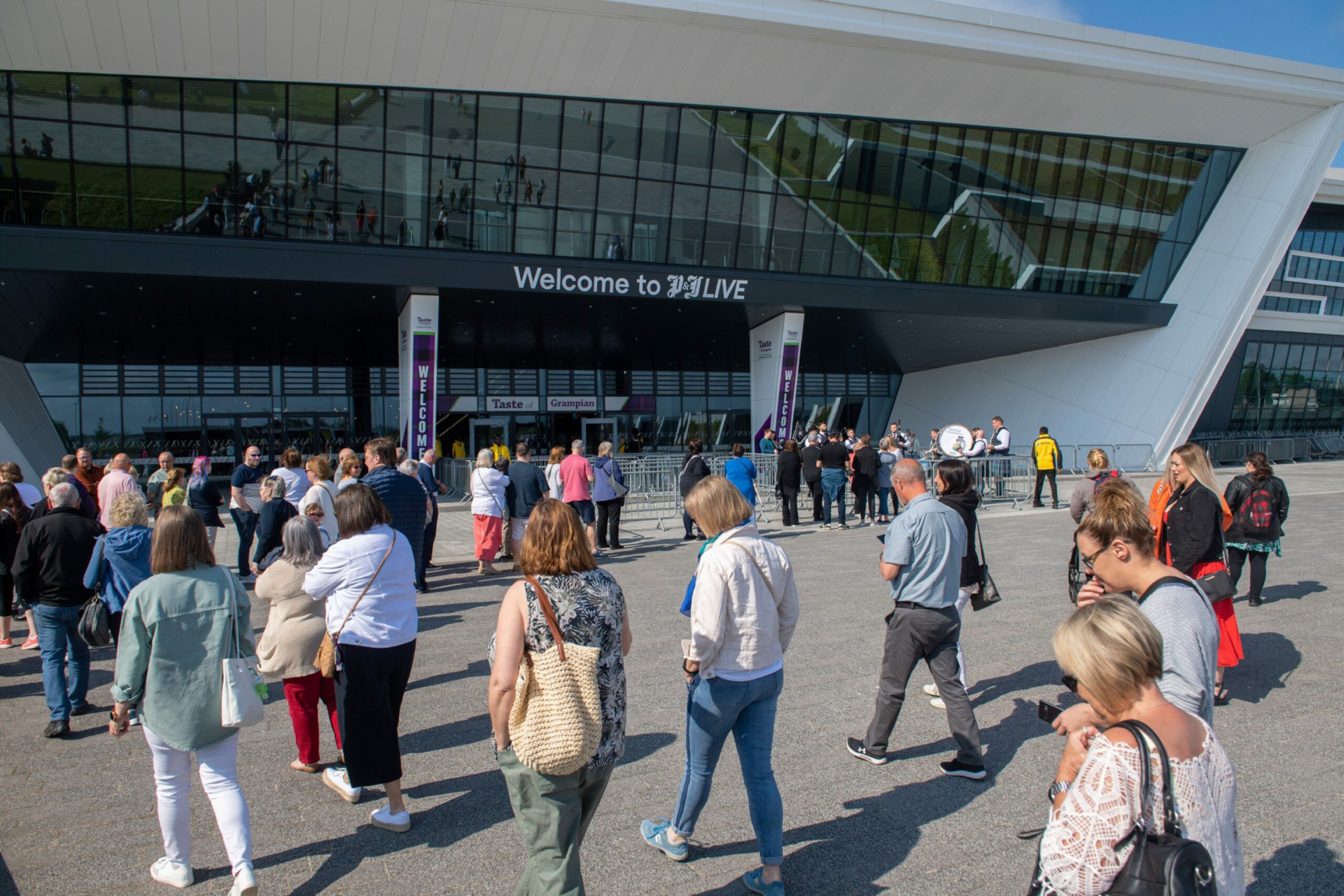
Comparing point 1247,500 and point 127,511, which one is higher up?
point 127,511

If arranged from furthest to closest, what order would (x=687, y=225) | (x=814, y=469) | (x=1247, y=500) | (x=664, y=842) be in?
(x=687, y=225) < (x=814, y=469) < (x=1247, y=500) < (x=664, y=842)

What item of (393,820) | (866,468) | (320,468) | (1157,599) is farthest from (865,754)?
(866,468)

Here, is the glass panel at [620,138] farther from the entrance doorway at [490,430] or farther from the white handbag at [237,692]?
the white handbag at [237,692]

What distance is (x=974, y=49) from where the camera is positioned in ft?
65.2

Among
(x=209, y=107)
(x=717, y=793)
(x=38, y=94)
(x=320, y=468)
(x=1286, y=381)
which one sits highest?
(x=209, y=107)

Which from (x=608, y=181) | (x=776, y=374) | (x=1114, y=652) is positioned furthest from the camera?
(x=776, y=374)

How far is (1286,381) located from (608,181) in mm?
33864

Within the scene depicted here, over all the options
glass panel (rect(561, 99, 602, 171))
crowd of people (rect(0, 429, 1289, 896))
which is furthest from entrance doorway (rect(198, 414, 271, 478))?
crowd of people (rect(0, 429, 1289, 896))

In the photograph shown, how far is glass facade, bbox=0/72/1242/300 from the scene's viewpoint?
18.2 metres

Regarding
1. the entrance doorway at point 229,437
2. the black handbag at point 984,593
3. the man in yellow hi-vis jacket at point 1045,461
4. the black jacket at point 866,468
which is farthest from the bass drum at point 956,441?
the entrance doorway at point 229,437

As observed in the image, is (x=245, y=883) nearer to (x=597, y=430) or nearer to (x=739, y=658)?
(x=739, y=658)

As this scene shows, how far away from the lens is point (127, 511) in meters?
5.19

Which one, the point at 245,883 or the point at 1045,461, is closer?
the point at 245,883

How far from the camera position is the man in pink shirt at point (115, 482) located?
903 cm
